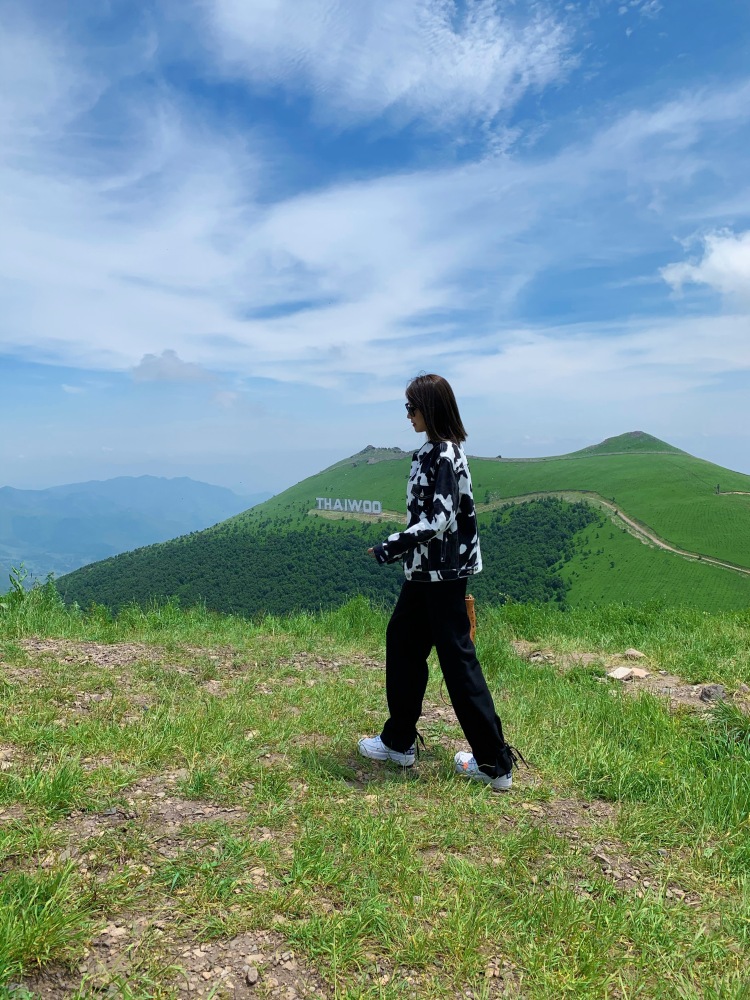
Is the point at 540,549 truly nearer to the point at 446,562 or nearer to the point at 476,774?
the point at 476,774

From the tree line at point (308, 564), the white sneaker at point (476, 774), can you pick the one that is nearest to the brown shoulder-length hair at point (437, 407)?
the white sneaker at point (476, 774)

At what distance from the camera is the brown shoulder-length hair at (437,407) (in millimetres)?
3898

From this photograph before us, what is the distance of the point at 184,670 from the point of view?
5.91m

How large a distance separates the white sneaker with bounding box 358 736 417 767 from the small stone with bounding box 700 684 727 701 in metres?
3.14

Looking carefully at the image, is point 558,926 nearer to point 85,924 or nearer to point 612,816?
point 612,816

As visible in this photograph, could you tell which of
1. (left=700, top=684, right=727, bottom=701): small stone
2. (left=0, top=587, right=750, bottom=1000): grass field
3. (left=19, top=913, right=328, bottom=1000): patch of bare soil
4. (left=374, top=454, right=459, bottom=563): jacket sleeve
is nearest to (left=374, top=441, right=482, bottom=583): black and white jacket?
(left=374, top=454, right=459, bottom=563): jacket sleeve

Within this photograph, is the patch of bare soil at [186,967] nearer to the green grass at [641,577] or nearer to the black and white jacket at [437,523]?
the black and white jacket at [437,523]

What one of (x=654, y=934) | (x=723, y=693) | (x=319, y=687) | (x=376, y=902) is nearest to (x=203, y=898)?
(x=376, y=902)

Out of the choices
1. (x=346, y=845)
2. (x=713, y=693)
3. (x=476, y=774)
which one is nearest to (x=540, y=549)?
(x=713, y=693)

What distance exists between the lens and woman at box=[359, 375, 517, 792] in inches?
148

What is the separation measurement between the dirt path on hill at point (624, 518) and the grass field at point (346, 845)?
10409 centimetres

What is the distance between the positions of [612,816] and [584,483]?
168421 mm

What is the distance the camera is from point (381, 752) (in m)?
4.21

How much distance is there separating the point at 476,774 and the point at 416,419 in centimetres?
242
